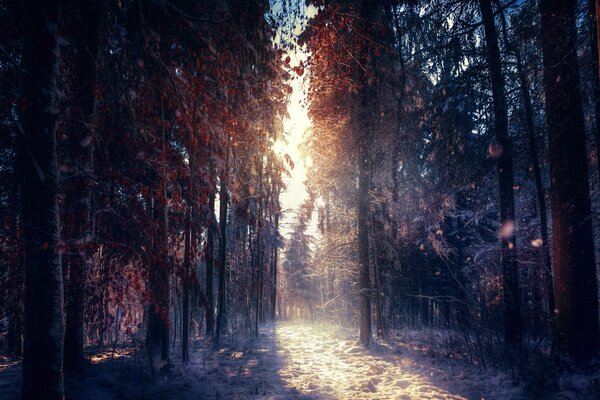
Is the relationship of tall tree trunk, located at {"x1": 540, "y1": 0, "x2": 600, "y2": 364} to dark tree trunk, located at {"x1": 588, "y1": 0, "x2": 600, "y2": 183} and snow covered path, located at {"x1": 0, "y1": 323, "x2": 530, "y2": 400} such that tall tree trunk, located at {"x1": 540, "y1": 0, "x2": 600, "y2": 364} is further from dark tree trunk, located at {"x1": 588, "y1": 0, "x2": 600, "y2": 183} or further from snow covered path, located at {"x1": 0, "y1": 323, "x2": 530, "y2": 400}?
snow covered path, located at {"x1": 0, "y1": 323, "x2": 530, "y2": 400}

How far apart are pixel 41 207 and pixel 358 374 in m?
7.14

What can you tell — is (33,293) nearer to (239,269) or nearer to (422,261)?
(422,261)

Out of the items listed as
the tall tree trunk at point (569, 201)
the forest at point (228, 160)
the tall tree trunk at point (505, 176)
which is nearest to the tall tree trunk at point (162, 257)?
the forest at point (228, 160)

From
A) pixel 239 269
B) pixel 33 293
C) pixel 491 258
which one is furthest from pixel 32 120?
pixel 239 269

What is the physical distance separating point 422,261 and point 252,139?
47.5ft

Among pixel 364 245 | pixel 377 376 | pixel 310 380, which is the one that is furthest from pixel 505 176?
pixel 310 380

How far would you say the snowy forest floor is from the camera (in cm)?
538

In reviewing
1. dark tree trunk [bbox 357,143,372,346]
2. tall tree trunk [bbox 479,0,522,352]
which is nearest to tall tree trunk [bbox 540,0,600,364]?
tall tree trunk [bbox 479,0,522,352]

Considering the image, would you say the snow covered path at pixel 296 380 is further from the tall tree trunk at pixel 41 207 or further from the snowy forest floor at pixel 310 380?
the tall tree trunk at pixel 41 207

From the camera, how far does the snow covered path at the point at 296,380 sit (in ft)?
18.3

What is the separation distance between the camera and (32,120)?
3.63m

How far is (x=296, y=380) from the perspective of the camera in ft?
22.6

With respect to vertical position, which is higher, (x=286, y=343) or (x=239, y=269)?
(x=239, y=269)

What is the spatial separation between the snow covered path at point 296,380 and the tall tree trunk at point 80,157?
1119 millimetres
